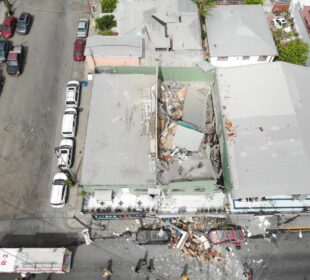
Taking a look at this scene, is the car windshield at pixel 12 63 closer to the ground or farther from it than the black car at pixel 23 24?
closer to the ground

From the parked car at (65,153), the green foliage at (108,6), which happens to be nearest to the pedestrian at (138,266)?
the parked car at (65,153)

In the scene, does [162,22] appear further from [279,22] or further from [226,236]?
[226,236]

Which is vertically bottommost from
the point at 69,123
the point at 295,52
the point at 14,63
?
the point at 69,123

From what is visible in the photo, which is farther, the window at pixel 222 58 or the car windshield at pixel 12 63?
the car windshield at pixel 12 63

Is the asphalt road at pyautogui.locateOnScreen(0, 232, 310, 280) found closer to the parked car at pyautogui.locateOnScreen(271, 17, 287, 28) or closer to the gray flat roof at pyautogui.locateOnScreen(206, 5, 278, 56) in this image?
the gray flat roof at pyautogui.locateOnScreen(206, 5, 278, 56)

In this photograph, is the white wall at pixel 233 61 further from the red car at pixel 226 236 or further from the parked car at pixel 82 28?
the red car at pixel 226 236

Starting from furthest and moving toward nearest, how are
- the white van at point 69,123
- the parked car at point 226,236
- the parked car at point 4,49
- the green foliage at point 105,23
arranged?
the parked car at point 4,49, the green foliage at point 105,23, the white van at point 69,123, the parked car at point 226,236

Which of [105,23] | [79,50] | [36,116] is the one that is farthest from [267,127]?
[36,116]

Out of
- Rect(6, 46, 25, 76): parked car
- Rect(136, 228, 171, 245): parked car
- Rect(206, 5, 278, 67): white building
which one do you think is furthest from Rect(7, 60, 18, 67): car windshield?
Rect(136, 228, 171, 245): parked car
